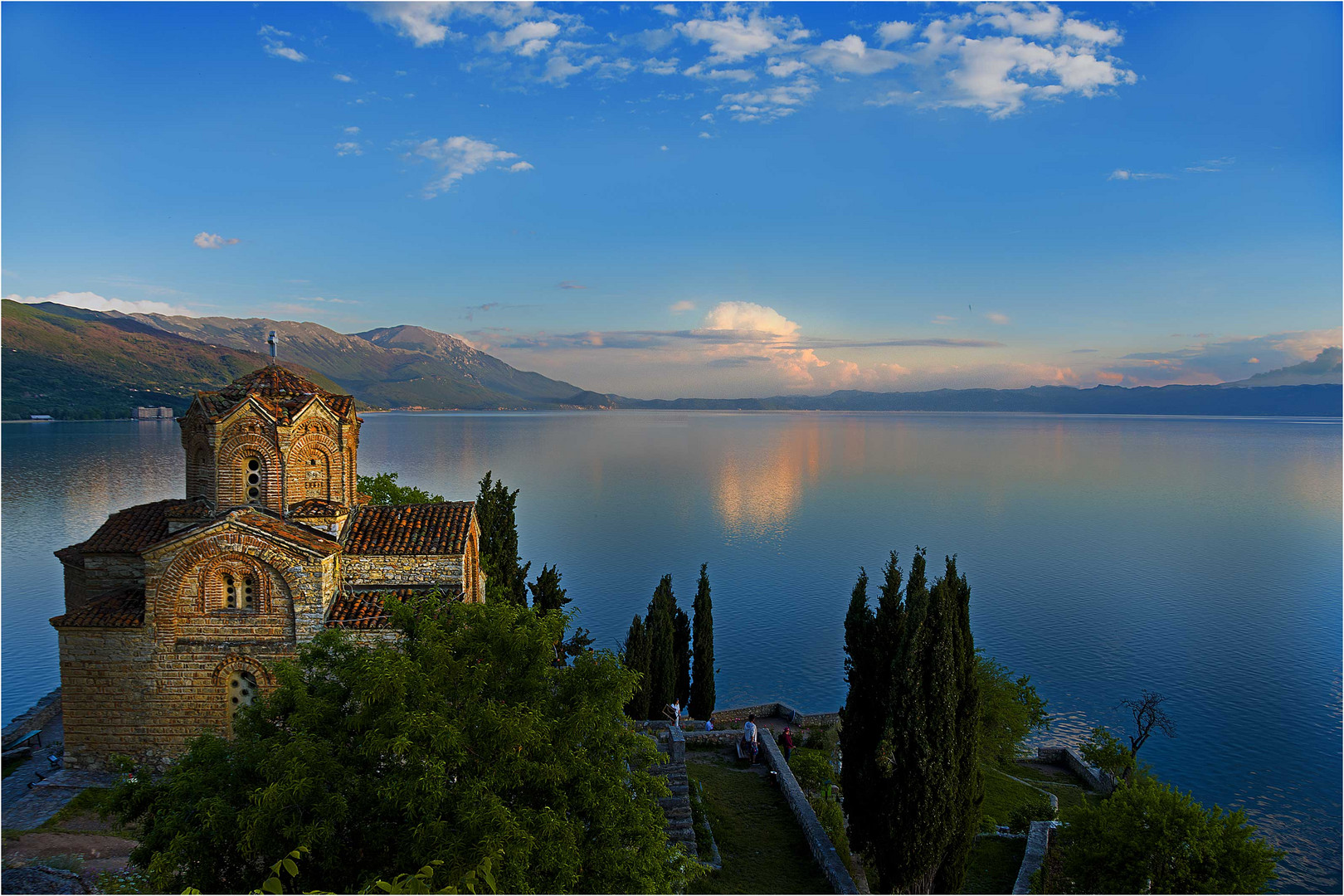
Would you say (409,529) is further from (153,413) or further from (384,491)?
(153,413)

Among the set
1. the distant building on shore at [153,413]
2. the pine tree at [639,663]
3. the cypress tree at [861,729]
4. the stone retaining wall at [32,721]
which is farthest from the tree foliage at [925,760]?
the distant building on shore at [153,413]

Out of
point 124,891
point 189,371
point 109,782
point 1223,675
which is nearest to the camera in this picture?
point 124,891

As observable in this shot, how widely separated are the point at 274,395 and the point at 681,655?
16551 millimetres

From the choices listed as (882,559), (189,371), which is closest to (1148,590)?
(882,559)

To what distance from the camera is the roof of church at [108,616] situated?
17094 millimetres

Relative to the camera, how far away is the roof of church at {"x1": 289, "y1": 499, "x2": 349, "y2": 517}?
63.1 ft

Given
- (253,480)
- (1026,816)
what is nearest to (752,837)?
(1026,816)

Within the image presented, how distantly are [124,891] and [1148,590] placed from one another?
164 ft

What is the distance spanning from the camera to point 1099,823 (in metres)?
14.2

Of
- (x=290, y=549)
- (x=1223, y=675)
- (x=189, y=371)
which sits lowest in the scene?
(x=1223, y=675)

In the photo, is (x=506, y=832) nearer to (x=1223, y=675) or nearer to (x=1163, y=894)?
(x=1163, y=894)

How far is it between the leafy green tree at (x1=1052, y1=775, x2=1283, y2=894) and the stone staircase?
7843mm

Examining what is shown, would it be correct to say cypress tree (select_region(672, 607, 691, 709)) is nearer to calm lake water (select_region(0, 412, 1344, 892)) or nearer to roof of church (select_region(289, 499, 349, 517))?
calm lake water (select_region(0, 412, 1344, 892))

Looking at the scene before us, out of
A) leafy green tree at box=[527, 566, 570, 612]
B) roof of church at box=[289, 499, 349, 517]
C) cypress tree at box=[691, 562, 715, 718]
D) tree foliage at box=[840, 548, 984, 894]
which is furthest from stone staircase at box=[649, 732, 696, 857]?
leafy green tree at box=[527, 566, 570, 612]
